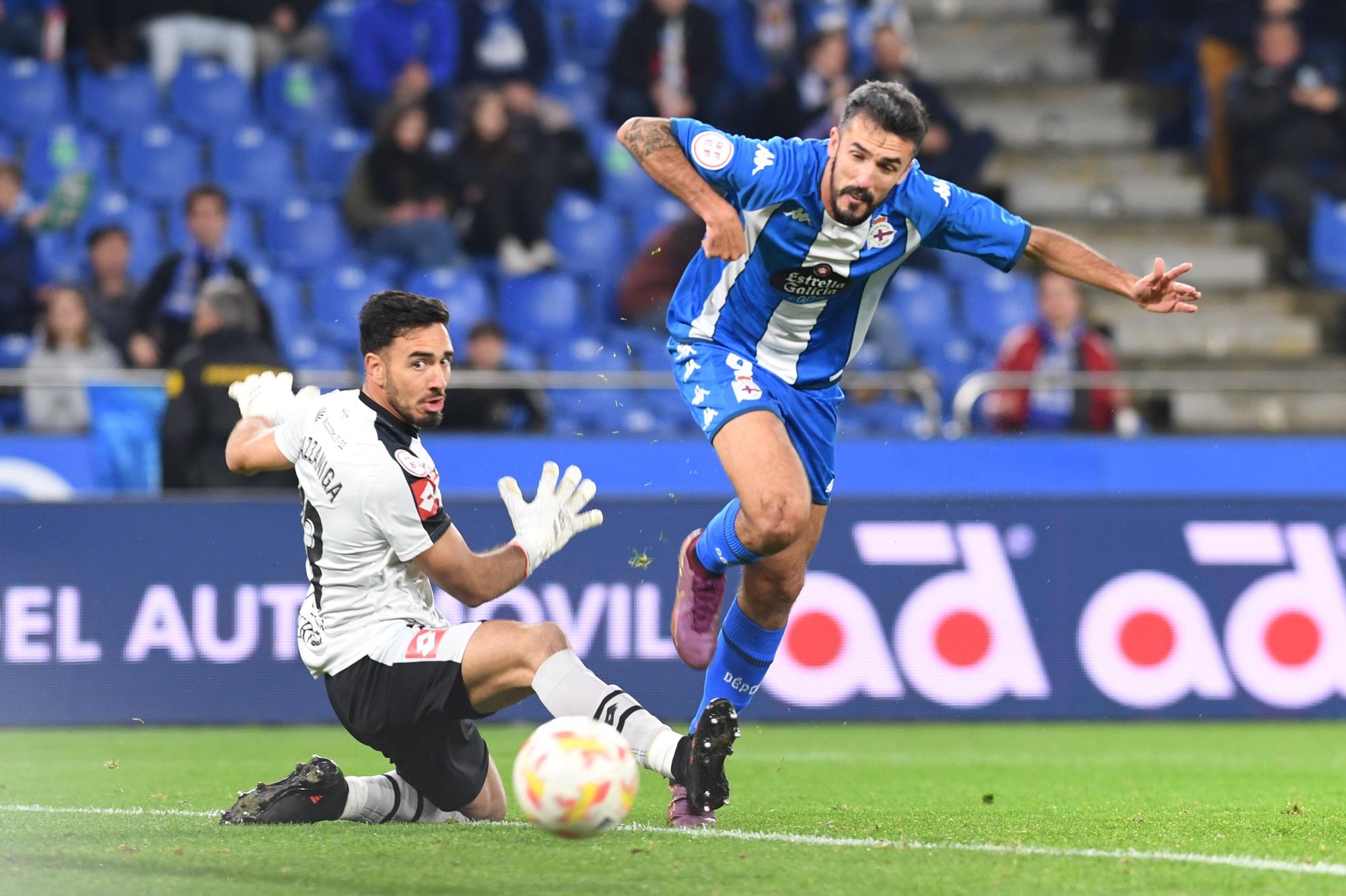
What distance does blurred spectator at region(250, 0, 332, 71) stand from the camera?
14.5 m

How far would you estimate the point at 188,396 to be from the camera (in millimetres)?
10492

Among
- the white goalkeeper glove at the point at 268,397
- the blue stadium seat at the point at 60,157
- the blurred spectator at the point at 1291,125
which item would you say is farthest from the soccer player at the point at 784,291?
the blurred spectator at the point at 1291,125

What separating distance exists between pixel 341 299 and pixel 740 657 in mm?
7076

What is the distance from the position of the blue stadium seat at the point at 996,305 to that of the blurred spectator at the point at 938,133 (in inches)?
32.0

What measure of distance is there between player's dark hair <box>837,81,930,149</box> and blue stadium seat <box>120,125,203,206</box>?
343 inches

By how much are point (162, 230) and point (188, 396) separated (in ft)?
10.7

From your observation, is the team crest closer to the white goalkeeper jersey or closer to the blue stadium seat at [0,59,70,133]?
the white goalkeeper jersey

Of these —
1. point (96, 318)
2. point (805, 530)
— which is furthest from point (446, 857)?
point (96, 318)

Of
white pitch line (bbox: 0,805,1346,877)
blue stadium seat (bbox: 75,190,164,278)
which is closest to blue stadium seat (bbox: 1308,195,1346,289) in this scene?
blue stadium seat (bbox: 75,190,164,278)

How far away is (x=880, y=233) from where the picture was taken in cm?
627

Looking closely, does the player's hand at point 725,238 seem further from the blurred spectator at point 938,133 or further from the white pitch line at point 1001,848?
the blurred spectator at point 938,133

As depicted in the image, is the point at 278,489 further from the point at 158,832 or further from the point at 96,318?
the point at 158,832

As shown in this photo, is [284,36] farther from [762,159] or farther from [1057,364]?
[762,159]

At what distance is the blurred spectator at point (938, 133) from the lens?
13641mm
